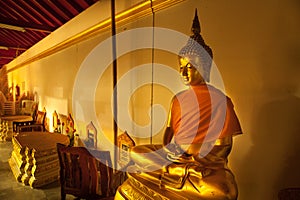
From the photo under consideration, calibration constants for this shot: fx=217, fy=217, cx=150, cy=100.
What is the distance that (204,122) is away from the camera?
4.33 feet

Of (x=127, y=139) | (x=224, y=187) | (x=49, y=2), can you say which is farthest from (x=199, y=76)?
(x=49, y=2)

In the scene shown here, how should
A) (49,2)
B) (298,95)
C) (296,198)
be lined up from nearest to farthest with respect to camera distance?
(296,198) < (298,95) < (49,2)

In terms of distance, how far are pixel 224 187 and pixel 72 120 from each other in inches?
143

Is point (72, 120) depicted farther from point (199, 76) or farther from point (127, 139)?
point (199, 76)

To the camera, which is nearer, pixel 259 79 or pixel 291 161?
pixel 291 161

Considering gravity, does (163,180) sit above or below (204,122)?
below

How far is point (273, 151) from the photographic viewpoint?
138 centimetres

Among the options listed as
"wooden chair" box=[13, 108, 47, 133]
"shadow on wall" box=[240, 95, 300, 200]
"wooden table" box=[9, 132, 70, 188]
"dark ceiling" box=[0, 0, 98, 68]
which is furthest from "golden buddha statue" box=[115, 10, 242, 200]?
"wooden chair" box=[13, 108, 47, 133]

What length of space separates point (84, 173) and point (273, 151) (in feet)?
5.82

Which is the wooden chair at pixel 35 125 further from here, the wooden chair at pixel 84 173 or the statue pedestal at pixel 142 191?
the statue pedestal at pixel 142 191

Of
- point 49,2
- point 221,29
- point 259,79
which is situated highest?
point 49,2

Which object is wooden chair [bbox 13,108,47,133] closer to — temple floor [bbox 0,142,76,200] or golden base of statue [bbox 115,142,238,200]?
temple floor [bbox 0,142,76,200]

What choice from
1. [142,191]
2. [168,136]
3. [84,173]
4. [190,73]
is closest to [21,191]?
[84,173]

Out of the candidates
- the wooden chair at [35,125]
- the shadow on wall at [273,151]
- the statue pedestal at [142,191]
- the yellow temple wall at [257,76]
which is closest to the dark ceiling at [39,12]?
the yellow temple wall at [257,76]
